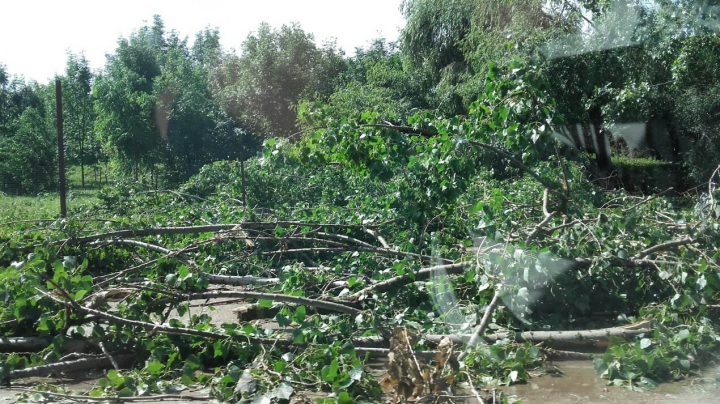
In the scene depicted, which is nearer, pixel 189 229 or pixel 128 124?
pixel 189 229

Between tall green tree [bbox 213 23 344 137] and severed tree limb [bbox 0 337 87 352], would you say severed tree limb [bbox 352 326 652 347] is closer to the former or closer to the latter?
severed tree limb [bbox 0 337 87 352]

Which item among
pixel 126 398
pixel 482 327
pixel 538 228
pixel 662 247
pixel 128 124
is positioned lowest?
pixel 126 398

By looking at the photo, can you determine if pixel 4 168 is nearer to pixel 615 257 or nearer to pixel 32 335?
pixel 32 335

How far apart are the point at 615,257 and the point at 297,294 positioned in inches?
93.0

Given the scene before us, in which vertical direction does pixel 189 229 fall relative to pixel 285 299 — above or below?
above

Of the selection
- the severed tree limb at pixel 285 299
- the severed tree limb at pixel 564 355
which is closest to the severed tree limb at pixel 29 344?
the severed tree limb at pixel 285 299

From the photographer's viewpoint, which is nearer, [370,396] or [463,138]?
[370,396]

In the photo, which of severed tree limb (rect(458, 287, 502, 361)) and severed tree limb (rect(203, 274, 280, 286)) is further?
severed tree limb (rect(203, 274, 280, 286))

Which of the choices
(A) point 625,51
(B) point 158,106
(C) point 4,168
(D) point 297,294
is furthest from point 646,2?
(C) point 4,168

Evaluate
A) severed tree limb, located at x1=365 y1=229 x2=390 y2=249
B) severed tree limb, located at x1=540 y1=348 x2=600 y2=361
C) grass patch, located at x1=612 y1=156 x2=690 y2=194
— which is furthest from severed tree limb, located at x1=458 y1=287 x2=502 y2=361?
grass patch, located at x1=612 y1=156 x2=690 y2=194

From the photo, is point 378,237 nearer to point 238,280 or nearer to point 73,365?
point 238,280

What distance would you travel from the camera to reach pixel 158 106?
25.4m

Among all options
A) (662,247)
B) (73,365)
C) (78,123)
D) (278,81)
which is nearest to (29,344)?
(73,365)

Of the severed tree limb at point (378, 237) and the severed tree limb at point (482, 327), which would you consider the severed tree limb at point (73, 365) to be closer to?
the severed tree limb at point (482, 327)
